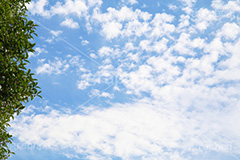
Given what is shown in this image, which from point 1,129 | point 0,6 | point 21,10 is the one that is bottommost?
point 1,129

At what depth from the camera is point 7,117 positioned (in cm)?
848

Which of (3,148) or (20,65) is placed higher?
(20,65)

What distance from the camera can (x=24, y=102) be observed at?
27.5 feet

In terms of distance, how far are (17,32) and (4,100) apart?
246 cm

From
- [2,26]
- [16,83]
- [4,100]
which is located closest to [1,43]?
[2,26]

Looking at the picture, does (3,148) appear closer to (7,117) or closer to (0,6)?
(7,117)

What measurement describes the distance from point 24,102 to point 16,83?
887 millimetres

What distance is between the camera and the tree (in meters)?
7.70

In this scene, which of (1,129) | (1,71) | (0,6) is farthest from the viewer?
(1,129)

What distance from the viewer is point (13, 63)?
7805 millimetres

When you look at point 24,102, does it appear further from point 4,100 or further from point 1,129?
point 1,129

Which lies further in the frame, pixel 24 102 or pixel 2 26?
pixel 24 102

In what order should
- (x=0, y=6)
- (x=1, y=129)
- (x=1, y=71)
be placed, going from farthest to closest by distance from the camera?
(x=1, y=129)
(x=0, y=6)
(x=1, y=71)

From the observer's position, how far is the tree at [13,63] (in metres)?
7.70
